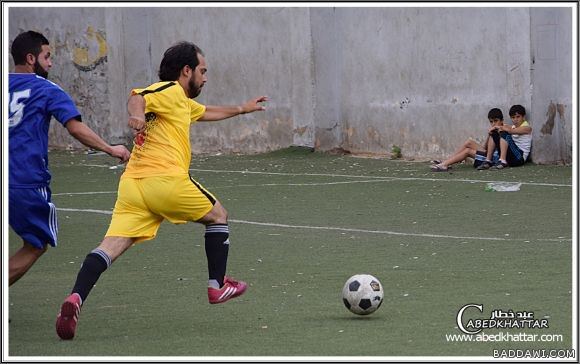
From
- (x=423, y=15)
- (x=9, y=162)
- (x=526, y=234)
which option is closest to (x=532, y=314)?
(x=9, y=162)

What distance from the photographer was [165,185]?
27.6 feet

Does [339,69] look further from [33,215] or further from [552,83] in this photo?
[33,215]

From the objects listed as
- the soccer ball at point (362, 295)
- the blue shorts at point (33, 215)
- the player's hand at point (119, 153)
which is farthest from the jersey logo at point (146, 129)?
the soccer ball at point (362, 295)

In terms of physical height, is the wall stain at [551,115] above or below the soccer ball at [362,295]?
above

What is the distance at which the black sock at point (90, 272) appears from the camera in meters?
8.01

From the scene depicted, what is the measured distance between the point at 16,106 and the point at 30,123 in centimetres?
13

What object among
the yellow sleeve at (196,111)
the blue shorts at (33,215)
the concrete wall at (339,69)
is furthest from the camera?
the concrete wall at (339,69)

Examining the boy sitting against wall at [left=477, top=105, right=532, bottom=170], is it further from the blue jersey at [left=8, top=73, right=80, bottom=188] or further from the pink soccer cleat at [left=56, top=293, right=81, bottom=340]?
the pink soccer cleat at [left=56, top=293, right=81, bottom=340]

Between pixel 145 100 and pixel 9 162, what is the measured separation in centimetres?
94

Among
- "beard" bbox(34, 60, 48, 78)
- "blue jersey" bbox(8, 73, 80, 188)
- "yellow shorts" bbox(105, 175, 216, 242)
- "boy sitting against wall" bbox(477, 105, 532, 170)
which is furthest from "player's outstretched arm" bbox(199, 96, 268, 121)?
"boy sitting against wall" bbox(477, 105, 532, 170)

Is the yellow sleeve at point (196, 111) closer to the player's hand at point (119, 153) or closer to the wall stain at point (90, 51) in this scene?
the player's hand at point (119, 153)

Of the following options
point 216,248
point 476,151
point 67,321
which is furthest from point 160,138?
point 476,151

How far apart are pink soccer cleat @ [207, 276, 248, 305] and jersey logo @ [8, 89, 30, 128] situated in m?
1.68

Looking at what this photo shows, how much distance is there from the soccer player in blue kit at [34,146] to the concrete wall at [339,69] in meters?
11.8
